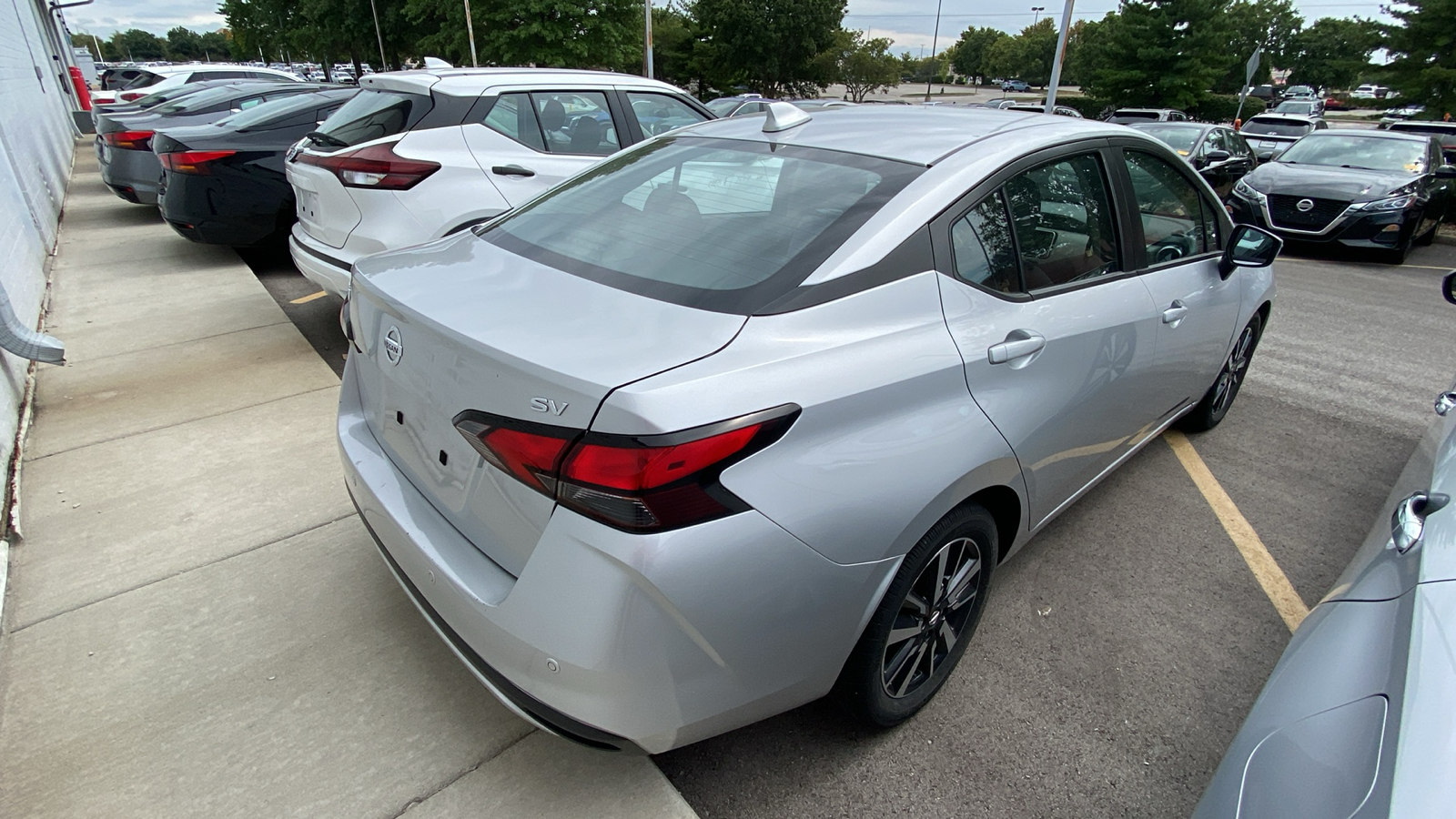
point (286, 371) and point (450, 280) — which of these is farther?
point (286, 371)

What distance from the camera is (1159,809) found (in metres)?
2.08

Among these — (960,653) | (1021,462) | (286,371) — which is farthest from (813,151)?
(286,371)

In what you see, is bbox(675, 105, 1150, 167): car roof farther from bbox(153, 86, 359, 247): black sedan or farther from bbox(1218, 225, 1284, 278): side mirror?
bbox(153, 86, 359, 247): black sedan

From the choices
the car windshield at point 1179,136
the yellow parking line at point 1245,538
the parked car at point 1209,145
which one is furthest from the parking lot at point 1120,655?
the car windshield at point 1179,136

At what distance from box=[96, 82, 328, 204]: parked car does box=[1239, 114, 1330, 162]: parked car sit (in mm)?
19841

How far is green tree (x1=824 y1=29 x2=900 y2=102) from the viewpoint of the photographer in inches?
1753

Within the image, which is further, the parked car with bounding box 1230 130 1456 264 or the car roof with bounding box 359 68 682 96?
the parked car with bounding box 1230 130 1456 264

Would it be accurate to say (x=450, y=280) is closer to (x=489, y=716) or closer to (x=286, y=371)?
(x=489, y=716)

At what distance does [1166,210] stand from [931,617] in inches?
83.5

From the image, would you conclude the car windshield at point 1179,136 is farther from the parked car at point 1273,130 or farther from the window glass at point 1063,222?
the window glass at point 1063,222

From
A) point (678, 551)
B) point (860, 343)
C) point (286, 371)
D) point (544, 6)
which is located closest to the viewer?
point (678, 551)

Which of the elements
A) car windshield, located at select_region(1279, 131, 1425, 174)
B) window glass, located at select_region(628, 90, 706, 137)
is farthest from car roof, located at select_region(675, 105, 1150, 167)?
car windshield, located at select_region(1279, 131, 1425, 174)

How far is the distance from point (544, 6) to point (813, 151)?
26247 mm

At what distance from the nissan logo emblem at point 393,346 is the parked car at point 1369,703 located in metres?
2.00
